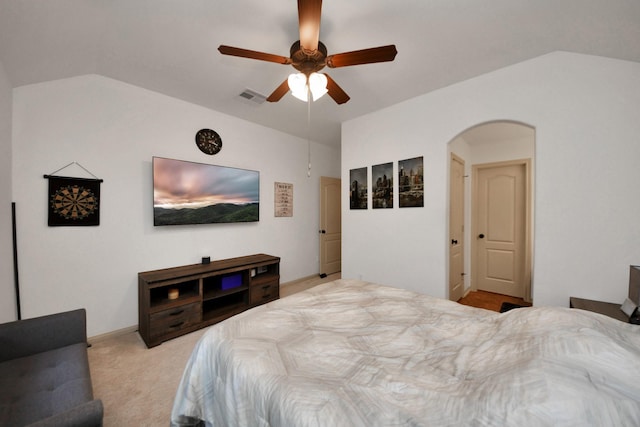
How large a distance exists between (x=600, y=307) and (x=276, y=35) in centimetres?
327

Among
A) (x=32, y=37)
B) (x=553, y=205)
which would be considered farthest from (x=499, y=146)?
(x=32, y=37)

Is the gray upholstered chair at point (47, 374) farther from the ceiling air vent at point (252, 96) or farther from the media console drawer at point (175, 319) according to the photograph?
the ceiling air vent at point (252, 96)

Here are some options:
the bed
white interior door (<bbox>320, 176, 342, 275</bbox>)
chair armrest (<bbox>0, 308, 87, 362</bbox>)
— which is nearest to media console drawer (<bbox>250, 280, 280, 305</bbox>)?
white interior door (<bbox>320, 176, 342, 275</bbox>)

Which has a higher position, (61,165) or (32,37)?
(32,37)

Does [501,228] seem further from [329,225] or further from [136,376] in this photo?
[136,376]

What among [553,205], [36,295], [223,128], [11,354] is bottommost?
[11,354]

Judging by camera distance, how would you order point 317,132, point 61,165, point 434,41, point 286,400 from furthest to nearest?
point 317,132
point 61,165
point 434,41
point 286,400

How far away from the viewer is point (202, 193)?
3.06 metres

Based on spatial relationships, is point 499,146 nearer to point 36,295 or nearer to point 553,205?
point 553,205

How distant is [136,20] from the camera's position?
5.58 feet

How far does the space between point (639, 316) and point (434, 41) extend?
2.39 m

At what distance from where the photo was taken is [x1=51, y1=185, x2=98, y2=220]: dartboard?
2.21 metres

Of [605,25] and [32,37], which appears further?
[32,37]

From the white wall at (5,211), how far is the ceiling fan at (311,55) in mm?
1951
